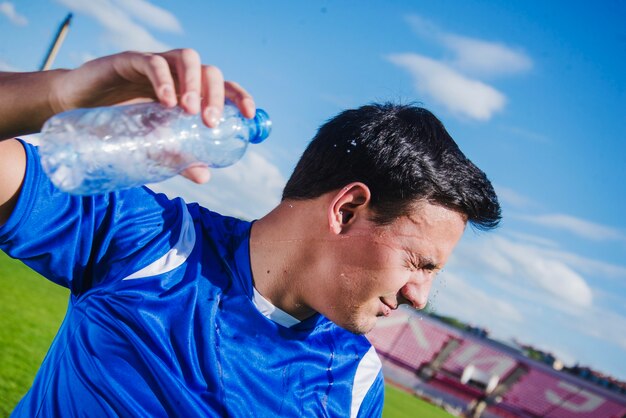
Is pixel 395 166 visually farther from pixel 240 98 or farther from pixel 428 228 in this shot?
pixel 240 98

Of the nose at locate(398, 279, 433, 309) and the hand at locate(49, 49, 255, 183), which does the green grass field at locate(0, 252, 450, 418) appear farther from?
the hand at locate(49, 49, 255, 183)

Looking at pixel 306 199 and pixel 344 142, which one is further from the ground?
pixel 344 142

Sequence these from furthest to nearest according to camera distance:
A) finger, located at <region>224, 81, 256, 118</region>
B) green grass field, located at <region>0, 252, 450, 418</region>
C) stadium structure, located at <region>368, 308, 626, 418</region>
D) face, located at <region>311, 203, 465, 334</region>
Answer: stadium structure, located at <region>368, 308, 626, 418</region>
green grass field, located at <region>0, 252, 450, 418</region>
face, located at <region>311, 203, 465, 334</region>
finger, located at <region>224, 81, 256, 118</region>

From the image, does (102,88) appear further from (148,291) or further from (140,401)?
(140,401)

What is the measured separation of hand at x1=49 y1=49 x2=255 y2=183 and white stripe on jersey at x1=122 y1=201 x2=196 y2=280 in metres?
0.51

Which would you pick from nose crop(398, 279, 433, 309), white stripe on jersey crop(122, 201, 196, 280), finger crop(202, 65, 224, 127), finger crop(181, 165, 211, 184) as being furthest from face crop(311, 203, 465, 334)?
finger crop(202, 65, 224, 127)

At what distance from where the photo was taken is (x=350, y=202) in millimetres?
1962

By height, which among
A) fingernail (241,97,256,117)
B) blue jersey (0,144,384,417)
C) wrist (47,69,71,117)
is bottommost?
blue jersey (0,144,384,417)

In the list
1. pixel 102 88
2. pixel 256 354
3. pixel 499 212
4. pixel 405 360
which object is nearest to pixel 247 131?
pixel 102 88

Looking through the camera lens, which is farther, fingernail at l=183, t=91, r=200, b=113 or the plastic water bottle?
the plastic water bottle

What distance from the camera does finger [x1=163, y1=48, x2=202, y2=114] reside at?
1113 millimetres

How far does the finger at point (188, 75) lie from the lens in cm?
111

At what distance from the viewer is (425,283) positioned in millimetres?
1928

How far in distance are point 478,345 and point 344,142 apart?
23282 mm
